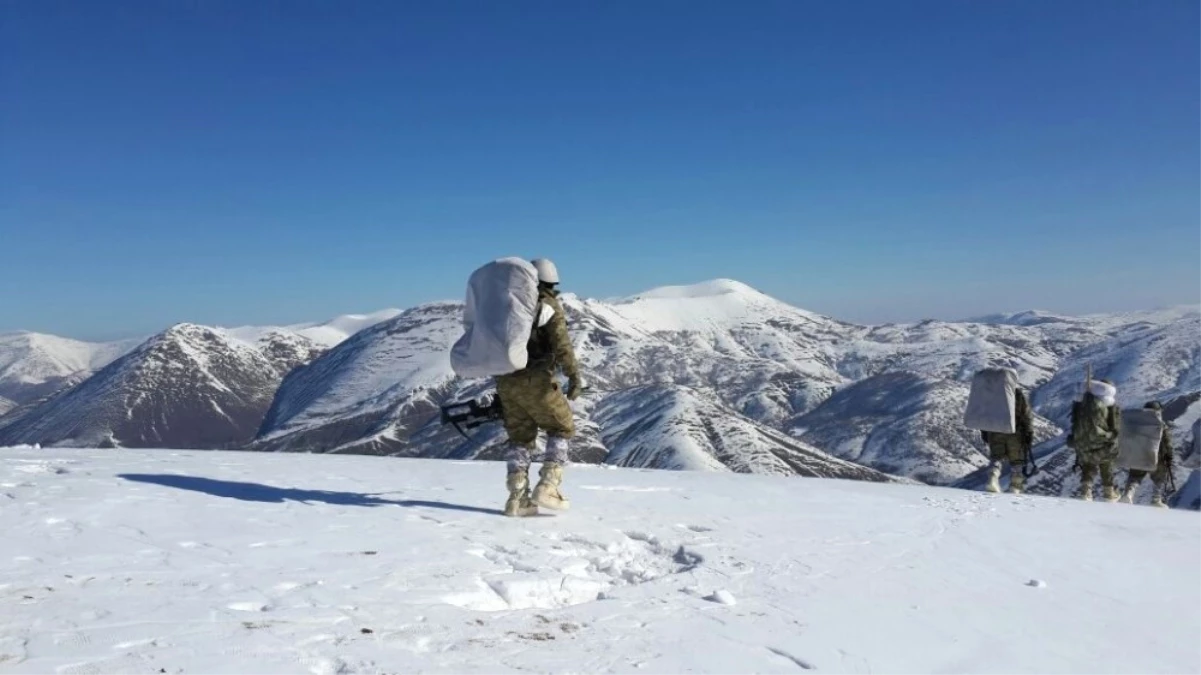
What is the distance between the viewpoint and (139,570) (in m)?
7.24

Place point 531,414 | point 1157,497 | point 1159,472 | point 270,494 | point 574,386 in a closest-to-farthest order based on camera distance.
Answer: point 574,386
point 531,414
point 270,494
point 1157,497
point 1159,472

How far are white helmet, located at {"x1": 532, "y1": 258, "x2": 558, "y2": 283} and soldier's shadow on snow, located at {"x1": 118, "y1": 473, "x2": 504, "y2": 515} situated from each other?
3602 millimetres

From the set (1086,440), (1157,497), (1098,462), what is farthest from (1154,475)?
(1086,440)

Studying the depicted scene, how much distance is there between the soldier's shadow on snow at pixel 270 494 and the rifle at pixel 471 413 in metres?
1.30

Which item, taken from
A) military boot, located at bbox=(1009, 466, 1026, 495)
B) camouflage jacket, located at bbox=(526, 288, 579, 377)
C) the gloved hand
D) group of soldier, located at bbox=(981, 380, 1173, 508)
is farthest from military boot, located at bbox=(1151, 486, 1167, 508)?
camouflage jacket, located at bbox=(526, 288, 579, 377)

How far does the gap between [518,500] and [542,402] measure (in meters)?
1.50

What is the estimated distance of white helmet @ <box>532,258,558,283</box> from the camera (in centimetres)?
1122

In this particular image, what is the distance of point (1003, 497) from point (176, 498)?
1527 cm

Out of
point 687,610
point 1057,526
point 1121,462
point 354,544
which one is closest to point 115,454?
point 354,544

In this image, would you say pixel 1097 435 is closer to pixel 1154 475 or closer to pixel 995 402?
pixel 995 402

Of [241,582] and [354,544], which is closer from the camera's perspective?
[241,582]

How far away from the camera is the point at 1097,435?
20.8 m

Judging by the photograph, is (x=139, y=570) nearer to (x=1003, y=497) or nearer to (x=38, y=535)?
(x=38, y=535)

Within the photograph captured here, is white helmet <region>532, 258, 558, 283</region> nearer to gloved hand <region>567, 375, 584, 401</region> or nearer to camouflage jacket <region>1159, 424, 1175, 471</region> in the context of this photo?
gloved hand <region>567, 375, 584, 401</region>
